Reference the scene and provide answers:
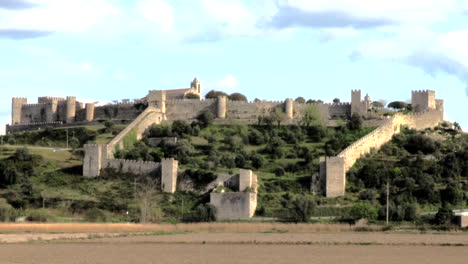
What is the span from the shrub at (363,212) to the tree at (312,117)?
750 inches

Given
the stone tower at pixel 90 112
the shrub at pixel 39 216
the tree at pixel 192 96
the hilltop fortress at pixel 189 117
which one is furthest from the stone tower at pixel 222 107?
the shrub at pixel 39 216

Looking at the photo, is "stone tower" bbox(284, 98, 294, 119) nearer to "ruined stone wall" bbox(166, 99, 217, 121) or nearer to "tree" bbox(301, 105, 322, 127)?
"tree" bbox(301, 105, 322, 127)

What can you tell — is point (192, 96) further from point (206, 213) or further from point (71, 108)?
point (206, 213)

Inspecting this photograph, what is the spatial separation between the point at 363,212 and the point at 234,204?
6.69 meters

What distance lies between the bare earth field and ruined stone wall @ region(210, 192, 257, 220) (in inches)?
201

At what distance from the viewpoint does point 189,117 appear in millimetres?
73938

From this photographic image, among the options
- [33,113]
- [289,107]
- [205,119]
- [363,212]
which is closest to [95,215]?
[363,212]

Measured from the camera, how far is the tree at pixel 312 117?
7106 cm

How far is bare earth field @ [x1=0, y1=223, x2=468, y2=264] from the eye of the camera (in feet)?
110

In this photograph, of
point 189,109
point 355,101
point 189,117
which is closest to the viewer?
point 355,101

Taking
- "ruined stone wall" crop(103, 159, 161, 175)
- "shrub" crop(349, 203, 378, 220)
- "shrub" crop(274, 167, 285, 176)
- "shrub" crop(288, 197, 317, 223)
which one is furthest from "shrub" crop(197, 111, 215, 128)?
"shrub" crop(349, 203, 378, 220)

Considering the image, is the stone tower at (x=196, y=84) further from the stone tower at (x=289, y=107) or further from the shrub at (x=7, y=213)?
the shrub at (x=7, y=213)

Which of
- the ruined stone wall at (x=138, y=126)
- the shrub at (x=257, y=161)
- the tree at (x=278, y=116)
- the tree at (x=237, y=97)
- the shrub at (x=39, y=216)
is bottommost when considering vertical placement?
the shrub at (x=39, y=216)

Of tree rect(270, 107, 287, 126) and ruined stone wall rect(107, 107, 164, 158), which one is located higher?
tree rect(270, 107, 287, 126)
